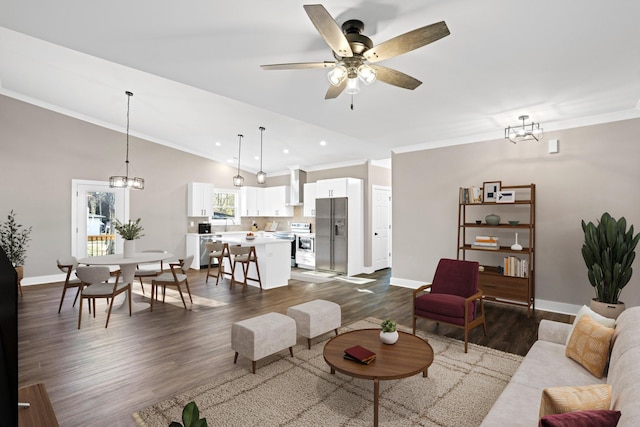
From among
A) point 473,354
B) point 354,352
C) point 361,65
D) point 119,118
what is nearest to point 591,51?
point 361,65

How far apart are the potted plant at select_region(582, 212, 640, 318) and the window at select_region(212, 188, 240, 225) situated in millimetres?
7858

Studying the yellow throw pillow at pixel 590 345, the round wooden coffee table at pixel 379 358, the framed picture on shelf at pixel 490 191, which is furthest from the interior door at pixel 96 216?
the yellow throw pillow at pixel 590 345

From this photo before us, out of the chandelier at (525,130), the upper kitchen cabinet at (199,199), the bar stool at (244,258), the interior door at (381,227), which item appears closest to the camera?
the chandelier at (525,130)

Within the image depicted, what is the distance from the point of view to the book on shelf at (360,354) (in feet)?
7.83

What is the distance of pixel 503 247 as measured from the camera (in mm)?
5066

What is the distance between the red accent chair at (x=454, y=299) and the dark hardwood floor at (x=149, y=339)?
1.30ft

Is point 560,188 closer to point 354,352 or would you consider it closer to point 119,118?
point 354,352

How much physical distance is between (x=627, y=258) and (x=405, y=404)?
10.8ft

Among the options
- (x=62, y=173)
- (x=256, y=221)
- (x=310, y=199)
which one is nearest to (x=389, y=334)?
(x=310, y=199)

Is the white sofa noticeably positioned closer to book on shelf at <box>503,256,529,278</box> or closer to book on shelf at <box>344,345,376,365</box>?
book on shelf at <box>344,345,376,365</box>

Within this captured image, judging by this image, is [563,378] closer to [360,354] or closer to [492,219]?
[360,354]

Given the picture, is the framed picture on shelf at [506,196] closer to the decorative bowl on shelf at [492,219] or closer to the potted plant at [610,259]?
the decorative bowl on shelf at [492,219]

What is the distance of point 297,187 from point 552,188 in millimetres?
5667

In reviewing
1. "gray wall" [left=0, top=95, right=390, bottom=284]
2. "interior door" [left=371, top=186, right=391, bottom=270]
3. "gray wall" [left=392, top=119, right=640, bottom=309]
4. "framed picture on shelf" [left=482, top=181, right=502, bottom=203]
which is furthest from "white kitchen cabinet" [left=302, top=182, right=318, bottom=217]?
"framed picture on shelf" [left=482, top=181, right=502, bottom=203]
